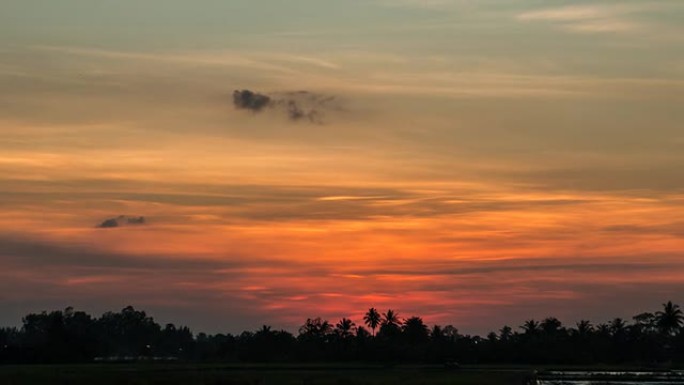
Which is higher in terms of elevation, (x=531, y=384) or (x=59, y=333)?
(x=59, y=333)

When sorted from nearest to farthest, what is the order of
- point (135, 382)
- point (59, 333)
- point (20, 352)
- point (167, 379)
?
point (135, 382) < point (167, 379) < point (20, 352) < point (59, 333)

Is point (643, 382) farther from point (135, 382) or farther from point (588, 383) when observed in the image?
point (135, 382)

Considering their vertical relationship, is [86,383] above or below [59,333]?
below

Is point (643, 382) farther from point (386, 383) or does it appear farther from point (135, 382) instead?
point (135, 382)

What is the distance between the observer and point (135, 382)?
9888 centimetres

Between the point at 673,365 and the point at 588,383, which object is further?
the point at 673,365

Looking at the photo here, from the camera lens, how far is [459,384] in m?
105

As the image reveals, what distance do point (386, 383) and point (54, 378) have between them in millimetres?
33244

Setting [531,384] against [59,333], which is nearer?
[531,384]

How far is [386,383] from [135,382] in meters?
24.0

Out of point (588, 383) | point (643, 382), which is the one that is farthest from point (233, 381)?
point (643, 382)

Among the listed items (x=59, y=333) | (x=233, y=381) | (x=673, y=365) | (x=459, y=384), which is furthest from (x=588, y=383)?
(x=59, y=333)

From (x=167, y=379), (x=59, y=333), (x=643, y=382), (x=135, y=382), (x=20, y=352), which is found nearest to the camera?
(x=135, y=382)

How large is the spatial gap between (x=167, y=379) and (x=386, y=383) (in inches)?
860
